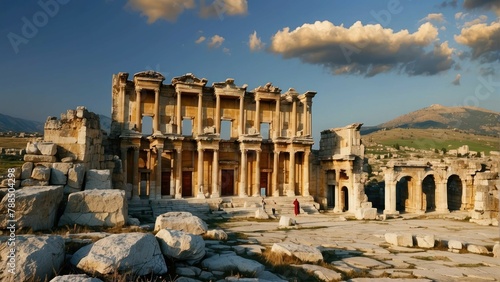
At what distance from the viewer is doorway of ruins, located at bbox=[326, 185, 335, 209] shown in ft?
104

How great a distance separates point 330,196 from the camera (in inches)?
1278

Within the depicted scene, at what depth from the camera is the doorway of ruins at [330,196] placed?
104 feet

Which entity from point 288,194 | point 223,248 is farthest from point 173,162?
point 223,248

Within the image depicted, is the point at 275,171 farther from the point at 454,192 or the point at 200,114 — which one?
the point at 454,192

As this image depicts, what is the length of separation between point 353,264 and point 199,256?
434 centimetres

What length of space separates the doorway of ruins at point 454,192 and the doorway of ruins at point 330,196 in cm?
995

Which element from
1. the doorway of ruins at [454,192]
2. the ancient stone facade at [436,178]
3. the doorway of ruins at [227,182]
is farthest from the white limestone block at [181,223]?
the doorway of ruins at [454,192]

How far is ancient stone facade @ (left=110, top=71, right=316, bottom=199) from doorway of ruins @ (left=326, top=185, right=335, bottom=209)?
2972 millimetres

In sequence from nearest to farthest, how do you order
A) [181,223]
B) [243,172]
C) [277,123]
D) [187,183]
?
[181,223] → [243,172] → [187,183] → [277,123]

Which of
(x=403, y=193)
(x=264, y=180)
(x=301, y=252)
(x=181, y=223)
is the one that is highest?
(x=181, y=223)

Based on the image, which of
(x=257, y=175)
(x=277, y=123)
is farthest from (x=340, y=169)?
(x=257, y=175)

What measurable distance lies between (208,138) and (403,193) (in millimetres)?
17678

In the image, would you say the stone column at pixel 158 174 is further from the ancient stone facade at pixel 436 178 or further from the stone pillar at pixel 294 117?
the ancient stone facade at pixel 436 178

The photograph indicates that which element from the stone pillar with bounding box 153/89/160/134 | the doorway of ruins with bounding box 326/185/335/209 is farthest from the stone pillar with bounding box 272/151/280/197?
the stone pillar with bounding box 153/89/160/134
